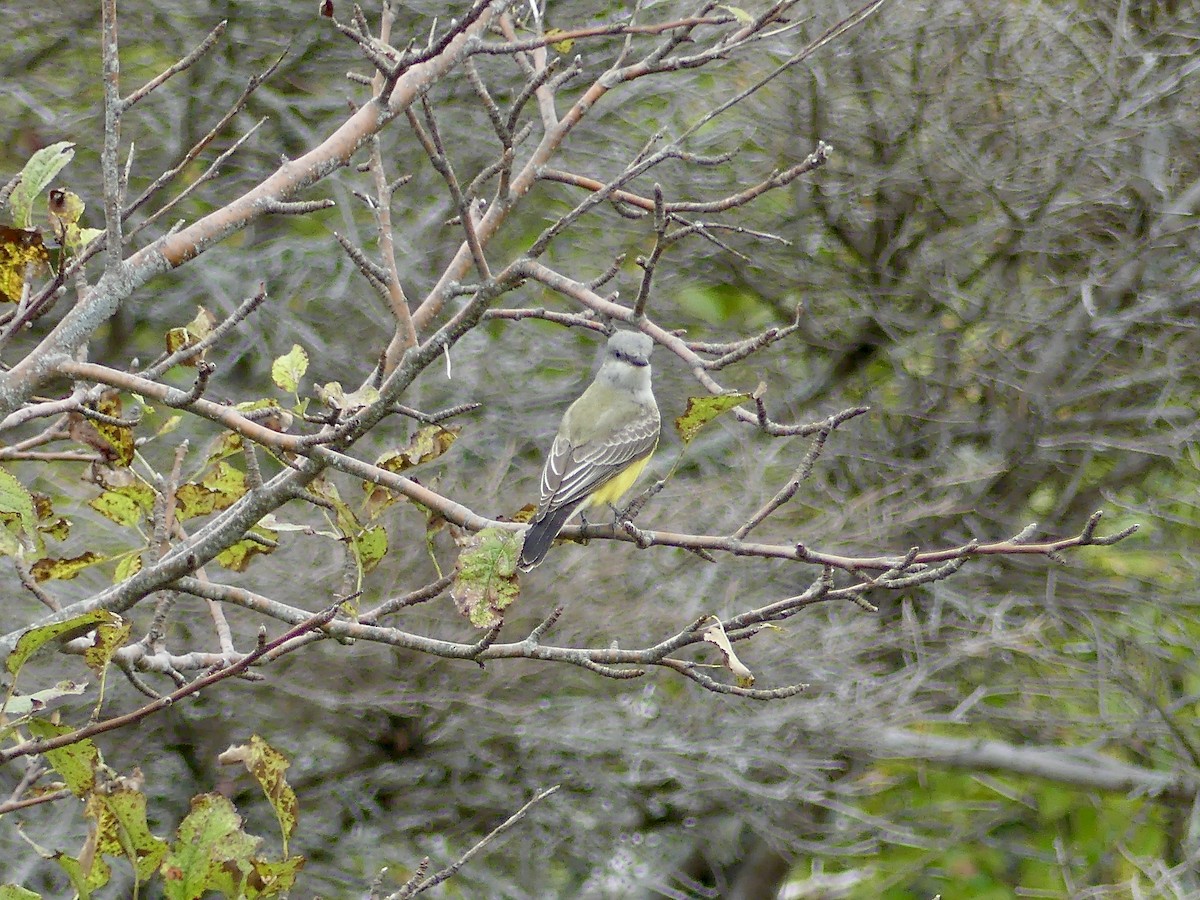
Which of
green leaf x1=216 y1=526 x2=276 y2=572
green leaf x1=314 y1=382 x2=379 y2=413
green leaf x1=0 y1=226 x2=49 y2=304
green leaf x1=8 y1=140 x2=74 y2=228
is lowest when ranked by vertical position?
green leaf x1=216 y1=526 x2=276 y2=572

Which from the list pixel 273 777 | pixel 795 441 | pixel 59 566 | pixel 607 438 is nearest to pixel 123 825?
pixel 273 777

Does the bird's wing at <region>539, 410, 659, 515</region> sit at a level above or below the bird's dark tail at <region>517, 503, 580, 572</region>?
below

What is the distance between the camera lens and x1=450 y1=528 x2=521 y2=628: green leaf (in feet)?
6.40

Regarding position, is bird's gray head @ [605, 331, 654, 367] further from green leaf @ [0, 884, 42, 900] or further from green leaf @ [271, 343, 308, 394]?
green leaf @ [0, 884, 42, 900]

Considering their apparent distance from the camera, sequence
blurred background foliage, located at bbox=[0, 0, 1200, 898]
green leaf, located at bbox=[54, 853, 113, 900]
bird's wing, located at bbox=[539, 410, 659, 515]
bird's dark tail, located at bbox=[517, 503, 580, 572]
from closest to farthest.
Result: green leaf, located at bbox=[54, 853, 113, 900] < bird's dark tail, located at bbox=[517, 503, 580, 572] < bird's wing, located at bbox=[539, 410, 659, 515] < blurred background foliage, located at bbox=[0, 0, 1200, 898]

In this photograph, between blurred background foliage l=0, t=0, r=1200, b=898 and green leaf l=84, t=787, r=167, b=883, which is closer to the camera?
green leaf l=84, t=787, r=167, b=883

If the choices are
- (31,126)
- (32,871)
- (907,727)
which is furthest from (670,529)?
(31,126)

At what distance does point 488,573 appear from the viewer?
6.43 ft

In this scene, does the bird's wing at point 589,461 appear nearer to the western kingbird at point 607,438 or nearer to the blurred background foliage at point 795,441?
the western kingbird at point 607,438

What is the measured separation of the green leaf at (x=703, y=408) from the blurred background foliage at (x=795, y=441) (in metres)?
3.07

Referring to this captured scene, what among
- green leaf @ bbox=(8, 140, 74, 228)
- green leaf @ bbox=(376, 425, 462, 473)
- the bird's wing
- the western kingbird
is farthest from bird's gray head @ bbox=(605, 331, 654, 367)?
green leaf @ bbox=(8, 140, 74, 228)

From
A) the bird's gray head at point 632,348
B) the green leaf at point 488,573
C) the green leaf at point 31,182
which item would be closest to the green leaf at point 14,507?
the green leaf at point 31,182

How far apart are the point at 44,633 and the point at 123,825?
0.25m

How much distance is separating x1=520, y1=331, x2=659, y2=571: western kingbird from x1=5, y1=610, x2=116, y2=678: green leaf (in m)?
2.14
